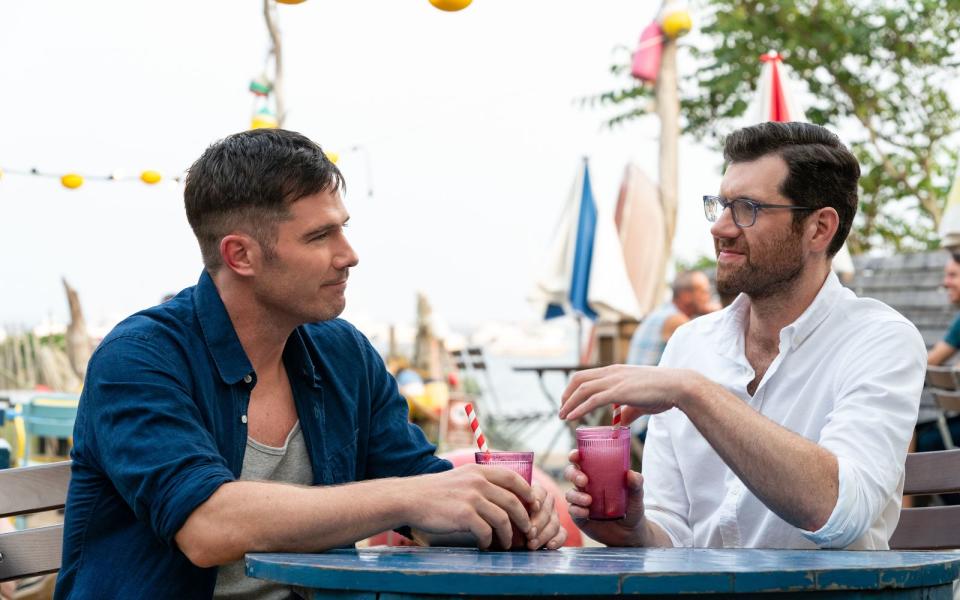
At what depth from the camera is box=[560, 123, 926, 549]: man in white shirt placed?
1818mm

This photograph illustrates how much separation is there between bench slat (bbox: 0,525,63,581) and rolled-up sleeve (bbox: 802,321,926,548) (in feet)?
4.59

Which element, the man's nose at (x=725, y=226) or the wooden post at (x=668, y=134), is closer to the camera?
the man's nose at (x=725, y=226)

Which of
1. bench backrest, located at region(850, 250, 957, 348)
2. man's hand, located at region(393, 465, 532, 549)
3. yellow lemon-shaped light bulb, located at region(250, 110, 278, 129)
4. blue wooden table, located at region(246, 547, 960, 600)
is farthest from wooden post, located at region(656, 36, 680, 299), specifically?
blue wooden table, located at region(246, 547, 960, 600)

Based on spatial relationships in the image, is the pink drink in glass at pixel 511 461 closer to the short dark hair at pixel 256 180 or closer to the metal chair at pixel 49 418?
the short dark hair at pixel 256 180

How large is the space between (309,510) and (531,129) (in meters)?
20.2

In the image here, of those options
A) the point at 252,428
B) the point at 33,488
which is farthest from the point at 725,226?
the point at 33,488

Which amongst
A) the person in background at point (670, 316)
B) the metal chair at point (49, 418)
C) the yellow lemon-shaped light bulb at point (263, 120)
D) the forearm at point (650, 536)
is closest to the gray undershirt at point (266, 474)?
the forearm at point (650, 536)

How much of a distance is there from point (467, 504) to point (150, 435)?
48 centimetres

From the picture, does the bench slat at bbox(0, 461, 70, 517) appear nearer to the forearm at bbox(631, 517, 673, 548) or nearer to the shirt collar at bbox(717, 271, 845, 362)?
the forearm at bbox(631, 517, 673, 548)

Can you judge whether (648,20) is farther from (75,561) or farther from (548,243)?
(75,561)

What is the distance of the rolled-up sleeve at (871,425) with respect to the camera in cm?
181

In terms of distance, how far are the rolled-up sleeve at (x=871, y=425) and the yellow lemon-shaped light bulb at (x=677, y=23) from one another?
805 centimetres

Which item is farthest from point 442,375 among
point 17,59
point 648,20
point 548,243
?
point 17,59

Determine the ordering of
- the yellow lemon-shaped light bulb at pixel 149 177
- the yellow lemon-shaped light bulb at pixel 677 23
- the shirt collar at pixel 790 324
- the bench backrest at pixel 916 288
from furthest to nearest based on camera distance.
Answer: the yellow lemon-shaped light bulb at pixel 677 23, the bench backrest at pixel 916 288, the yellow lemon-shaped light bulb at pixel 149 177, the shirt collar at pixel 790 324
